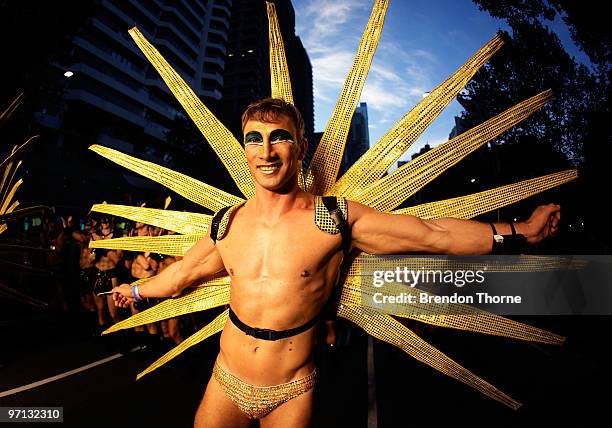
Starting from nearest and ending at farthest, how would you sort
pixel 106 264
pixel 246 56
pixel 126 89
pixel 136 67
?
pixel 106 264 < pixel 126 89 < pixel 136 67 < pixel 246 56

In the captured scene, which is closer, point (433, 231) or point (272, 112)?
point (433, 231)

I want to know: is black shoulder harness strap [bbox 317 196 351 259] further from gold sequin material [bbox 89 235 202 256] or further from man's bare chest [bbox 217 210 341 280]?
gold sequin material [bbox 89 235 202 256]

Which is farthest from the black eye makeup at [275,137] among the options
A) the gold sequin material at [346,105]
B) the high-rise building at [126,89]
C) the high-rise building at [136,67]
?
the high-rise building at [136,67]

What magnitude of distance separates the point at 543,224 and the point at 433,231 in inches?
18.8

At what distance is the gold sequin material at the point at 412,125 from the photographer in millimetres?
1611

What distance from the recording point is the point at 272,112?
5.50 ft

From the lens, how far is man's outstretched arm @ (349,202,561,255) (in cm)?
152

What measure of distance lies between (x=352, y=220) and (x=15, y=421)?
399 cm

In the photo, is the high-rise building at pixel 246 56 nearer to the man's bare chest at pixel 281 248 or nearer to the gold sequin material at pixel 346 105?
the gold sequin material at pixel 346 105

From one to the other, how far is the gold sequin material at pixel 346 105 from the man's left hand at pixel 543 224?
0.77 metres

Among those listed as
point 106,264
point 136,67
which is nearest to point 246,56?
point 136,67

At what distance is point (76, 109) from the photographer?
32.2 meters

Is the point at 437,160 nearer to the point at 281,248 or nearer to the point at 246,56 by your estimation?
the point at 281,248

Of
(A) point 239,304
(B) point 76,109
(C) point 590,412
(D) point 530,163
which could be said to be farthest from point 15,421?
(B) point 76,109
